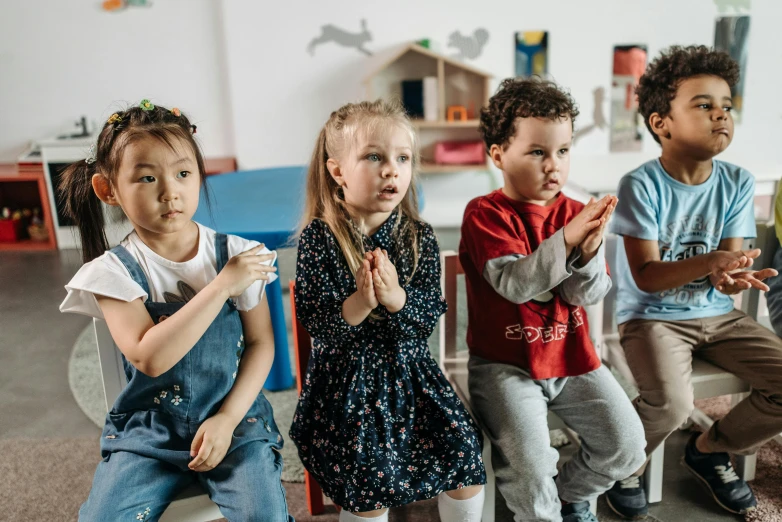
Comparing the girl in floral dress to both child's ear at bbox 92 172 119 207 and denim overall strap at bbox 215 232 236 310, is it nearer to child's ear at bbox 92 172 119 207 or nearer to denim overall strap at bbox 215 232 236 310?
denim overall strap at bbox 215 232 236 310

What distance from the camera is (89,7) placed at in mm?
3660

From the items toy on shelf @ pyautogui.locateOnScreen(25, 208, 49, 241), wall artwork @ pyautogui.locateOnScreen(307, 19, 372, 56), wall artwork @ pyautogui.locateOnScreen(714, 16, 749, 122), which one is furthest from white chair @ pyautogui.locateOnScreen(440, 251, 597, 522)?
toy on shelf @ pyautogui.locateOnScreen(25, 208, 49, 241)

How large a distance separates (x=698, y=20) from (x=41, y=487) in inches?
142

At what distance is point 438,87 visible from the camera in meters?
3.59

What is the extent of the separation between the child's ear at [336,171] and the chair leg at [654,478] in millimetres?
866

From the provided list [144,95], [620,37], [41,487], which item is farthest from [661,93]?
[144,95]

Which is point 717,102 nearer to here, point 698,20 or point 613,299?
point 613,299

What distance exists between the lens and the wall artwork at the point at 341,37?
363 centimetres

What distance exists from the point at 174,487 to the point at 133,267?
360 millimetres

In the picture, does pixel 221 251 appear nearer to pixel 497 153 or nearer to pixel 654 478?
pixel 497 153

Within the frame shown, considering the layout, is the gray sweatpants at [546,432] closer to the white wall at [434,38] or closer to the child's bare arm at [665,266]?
the child's bare arm at [665,266]

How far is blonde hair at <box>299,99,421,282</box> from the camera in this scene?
1.24 meters

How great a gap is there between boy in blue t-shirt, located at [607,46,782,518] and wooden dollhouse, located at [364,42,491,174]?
2.13 metres

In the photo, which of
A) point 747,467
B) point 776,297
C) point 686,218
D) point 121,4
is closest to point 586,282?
point 686,218
